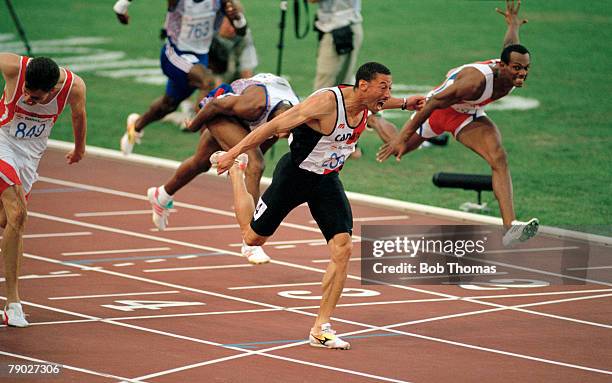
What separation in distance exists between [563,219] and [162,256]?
4.63 meters

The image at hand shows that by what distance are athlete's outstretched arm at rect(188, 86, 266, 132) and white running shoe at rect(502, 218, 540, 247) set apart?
2.67 m

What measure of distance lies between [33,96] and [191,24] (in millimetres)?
6699

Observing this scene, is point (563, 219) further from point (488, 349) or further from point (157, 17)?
point (157, 17)

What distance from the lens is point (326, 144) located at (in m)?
10.3

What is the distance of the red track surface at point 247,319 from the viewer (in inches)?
383

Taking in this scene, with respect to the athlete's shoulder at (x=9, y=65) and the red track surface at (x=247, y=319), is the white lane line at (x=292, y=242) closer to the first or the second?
the red track surface at (x=247, y=319)

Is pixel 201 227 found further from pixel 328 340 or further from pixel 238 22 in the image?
pixel 328 340

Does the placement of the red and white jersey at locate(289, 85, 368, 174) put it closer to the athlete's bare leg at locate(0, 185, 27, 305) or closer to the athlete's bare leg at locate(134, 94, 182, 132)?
the athlete's bare leg at locate(0, 185, 27, 305)

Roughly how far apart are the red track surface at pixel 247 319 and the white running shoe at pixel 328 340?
0.07 meters

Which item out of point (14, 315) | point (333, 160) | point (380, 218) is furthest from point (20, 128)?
point (380, 218)

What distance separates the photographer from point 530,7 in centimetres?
2889

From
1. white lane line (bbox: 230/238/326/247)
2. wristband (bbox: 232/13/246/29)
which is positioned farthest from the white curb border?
wristband (bbox: 232/13/246/29)

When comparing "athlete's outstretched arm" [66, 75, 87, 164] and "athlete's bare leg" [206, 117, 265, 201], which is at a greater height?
"athlete's outstretched arm" [66, 75, 87, 164]

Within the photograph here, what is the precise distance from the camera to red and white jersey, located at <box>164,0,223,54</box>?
16.8m
